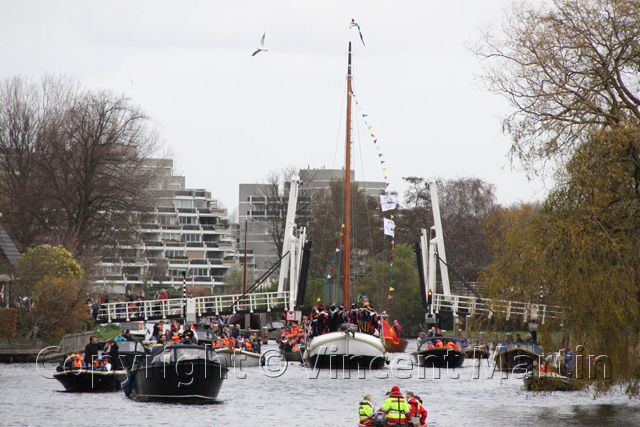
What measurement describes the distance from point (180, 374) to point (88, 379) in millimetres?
4506

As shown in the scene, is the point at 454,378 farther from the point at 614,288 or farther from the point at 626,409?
the point at 614,288

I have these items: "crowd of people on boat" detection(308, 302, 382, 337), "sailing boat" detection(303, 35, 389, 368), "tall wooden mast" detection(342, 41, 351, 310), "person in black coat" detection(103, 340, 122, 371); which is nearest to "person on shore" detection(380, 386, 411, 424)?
"person in black coat" detection(103, 340, 122, 371)

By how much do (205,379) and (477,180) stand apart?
2548 inches

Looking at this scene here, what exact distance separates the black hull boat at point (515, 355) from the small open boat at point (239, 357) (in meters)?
11.3

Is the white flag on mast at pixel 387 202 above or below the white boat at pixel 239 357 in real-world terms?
above

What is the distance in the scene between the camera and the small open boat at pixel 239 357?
137ft

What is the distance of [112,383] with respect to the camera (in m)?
30.8

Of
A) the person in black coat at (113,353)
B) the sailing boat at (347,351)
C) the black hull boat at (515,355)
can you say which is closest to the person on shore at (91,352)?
the person in black coat at (113,353)

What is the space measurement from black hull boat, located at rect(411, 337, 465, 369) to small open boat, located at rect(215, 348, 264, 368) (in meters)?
7.90

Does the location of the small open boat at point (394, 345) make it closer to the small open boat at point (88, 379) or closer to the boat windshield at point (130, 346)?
the boat windshield at point (130, 346)

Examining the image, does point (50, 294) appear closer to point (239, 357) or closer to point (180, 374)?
point (239, 357)

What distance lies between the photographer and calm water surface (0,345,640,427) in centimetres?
2461

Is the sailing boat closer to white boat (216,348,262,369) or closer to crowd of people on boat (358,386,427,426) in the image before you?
white boat (216,348,262,369)

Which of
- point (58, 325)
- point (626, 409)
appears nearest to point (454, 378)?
point (626, 409)
